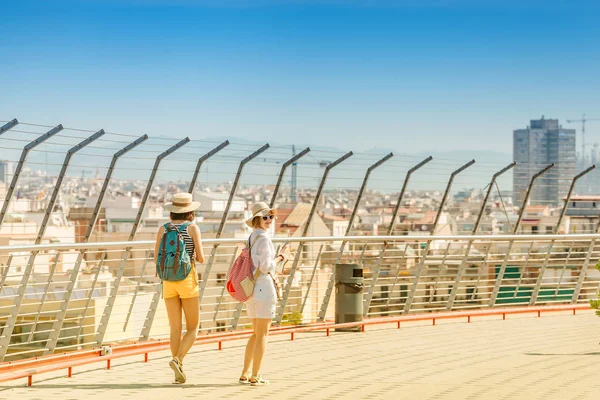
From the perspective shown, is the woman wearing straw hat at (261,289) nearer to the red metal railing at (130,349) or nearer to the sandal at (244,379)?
the sandal at (244,379)

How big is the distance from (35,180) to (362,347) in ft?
14.4

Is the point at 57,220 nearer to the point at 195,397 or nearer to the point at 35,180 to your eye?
the point at 35,180

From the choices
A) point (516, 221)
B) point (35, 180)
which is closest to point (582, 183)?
point (516, 221)

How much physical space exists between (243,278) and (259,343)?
1.74ft

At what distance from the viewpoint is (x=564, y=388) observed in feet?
28.1

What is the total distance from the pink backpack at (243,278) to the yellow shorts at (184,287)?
29 cm

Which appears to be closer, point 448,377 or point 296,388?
point 296,388

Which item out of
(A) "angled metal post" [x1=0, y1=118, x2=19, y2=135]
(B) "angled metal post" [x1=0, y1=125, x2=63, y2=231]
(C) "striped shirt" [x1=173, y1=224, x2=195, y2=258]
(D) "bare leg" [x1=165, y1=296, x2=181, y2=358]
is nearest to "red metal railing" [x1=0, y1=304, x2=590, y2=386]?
(D) "bare leg" [x1=165, y1=296, x2=181, y2=358]

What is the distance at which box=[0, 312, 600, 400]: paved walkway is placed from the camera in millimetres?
8391

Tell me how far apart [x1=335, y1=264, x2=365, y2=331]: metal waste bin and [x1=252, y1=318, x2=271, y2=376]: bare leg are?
3.91 meters

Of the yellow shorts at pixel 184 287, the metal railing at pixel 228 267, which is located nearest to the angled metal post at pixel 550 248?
the metal railing at pixel 228 267

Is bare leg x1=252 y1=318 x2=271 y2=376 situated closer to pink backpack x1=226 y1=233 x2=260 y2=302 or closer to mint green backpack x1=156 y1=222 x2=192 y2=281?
pink backpack x1=226 y1=233 x2=260 y2=302

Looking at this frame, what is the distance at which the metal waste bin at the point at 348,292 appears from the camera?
12.8 metres

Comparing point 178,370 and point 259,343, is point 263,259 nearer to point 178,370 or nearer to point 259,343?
point 259,343
